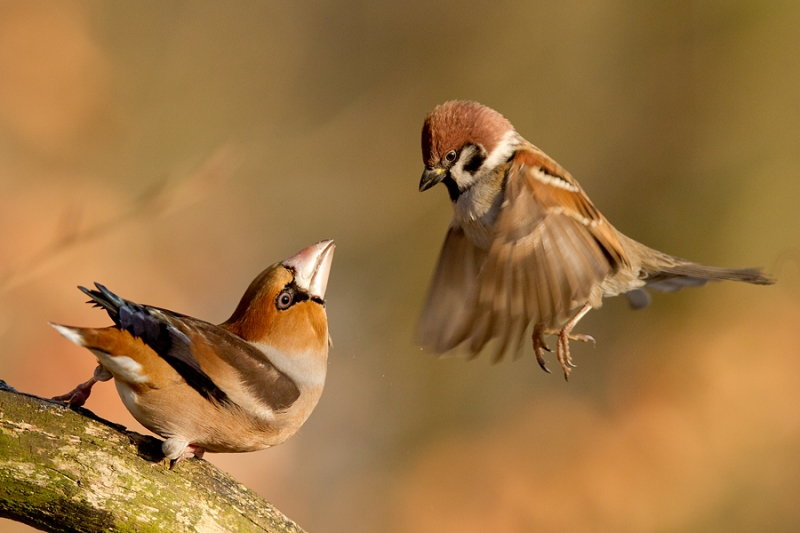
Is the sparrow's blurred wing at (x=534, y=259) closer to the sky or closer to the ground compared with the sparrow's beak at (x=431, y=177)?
Result: closer to the ground

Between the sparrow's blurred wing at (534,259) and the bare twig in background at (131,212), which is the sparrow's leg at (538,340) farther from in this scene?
the bare twig in background at (131,212)

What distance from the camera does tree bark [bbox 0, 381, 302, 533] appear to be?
189 centimetres

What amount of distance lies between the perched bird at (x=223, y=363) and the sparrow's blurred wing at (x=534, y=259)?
74cm

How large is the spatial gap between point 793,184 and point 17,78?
5.74 m

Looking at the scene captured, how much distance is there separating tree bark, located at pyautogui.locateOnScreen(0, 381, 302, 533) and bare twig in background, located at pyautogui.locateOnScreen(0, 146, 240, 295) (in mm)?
460

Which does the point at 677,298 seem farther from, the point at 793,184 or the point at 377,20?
the point at 377,20

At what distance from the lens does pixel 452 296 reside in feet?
11.0

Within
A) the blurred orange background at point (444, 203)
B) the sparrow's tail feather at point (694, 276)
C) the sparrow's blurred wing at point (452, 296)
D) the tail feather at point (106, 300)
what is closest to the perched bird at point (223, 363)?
the tail feather at point (106, 300)

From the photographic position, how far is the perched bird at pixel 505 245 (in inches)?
114

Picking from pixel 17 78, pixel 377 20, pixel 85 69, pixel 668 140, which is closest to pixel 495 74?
pixel 377 20

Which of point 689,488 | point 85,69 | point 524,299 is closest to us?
point 524,299

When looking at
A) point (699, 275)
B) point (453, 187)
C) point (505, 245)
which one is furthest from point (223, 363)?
point (699, 275)

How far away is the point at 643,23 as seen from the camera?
6.12 meters

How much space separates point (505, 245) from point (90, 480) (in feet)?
5.33
